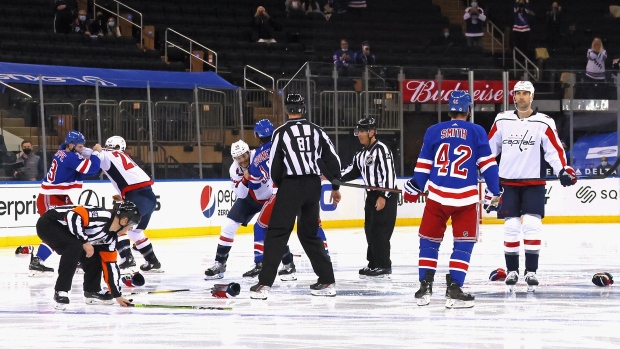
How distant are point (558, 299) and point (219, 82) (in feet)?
40.5

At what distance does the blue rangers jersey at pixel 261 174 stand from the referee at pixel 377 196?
2.78ft

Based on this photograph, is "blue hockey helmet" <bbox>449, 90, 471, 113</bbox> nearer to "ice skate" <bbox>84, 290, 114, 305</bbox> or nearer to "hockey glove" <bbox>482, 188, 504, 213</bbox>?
"hockey glove" <bbox>482, 188, 504, 213</bbox>

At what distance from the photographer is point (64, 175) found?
11.5 m

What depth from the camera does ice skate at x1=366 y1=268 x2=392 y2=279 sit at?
34.2 ft

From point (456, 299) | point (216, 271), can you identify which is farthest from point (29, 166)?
point (456, 299)

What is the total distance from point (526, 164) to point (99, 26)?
13799mm

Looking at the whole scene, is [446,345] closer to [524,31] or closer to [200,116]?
[200,116]

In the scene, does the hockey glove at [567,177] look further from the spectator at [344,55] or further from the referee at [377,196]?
the spectator at [344,55]

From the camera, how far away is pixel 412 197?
26.9 feet

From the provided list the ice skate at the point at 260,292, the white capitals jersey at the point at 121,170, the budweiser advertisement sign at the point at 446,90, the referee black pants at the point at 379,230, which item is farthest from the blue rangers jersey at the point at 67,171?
Result: the budweiser advertisement sign at the point at 446,90

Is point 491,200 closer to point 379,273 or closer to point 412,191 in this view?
point 412,191

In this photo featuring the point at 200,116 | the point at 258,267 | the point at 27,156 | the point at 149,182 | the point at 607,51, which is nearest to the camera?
the point at 258,267

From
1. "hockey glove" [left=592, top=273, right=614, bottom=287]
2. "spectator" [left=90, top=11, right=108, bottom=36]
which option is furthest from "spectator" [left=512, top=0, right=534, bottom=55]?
"hockey glove" [left=592, top=273, right=614, bottom=287]

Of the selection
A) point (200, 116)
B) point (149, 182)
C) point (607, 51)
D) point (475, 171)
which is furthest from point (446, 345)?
point (607, 51)
